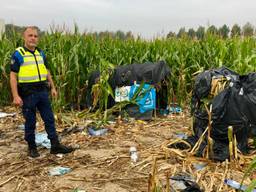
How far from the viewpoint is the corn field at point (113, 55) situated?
7090 millimetres

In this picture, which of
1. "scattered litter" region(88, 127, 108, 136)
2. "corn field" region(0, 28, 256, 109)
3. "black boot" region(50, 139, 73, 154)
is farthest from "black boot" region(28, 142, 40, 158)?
"corn field" region(0, 28, 256, 109)

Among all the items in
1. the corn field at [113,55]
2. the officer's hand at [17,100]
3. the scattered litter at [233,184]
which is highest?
the corn field at [113,55]

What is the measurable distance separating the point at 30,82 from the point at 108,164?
138 cm

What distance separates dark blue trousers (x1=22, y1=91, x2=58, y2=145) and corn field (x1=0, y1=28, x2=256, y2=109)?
2259mm

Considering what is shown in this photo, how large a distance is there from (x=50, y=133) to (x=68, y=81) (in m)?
2.69

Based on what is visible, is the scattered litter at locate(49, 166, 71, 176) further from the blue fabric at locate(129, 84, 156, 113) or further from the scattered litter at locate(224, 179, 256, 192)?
the blue fabric at locate(129, 84, 156, 113)

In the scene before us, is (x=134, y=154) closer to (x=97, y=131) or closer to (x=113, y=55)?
(x=97, y=131)

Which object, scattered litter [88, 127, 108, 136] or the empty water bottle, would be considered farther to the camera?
scattered litter [88, 127, 108, 136]

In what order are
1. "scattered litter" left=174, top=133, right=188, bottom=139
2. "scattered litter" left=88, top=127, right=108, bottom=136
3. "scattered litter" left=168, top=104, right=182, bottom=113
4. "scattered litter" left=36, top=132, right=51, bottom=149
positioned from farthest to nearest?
"scattered litter" left=168, top=104, right=182, bottom=113 < "scattered litter" left=88, top=127, right=108, bottom=136 < "scattered litter" left=174, top=133, right=188, bottom=139 < "scattered litter" left=36, top=132, right=51, bottom=149

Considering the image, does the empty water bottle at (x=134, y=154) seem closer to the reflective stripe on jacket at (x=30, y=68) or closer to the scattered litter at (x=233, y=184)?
the scattered litter at (x=233, y=184)

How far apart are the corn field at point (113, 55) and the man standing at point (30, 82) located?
7.55ft

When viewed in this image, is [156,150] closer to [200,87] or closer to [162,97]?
[200,87]

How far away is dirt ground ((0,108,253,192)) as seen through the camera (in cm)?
358

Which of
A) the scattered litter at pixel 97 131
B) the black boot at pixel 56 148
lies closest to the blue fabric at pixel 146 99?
the scattered litter at pixel 97 131
